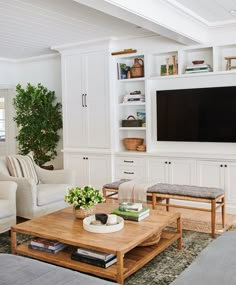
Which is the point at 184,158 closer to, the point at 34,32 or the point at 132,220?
the point at 132,220

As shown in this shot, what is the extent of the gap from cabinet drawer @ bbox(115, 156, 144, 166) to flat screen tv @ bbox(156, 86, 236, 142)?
17.4 inches

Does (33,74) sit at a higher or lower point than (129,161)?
higher

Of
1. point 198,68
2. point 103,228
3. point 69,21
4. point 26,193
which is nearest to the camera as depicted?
point 103,228

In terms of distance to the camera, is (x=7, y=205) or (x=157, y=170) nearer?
(x=7, y=205)

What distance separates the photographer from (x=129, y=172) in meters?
5.93

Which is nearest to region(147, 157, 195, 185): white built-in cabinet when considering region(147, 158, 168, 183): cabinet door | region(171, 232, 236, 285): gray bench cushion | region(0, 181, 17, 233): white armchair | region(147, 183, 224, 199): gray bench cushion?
region(147, 158, 168, 183): cabinet door

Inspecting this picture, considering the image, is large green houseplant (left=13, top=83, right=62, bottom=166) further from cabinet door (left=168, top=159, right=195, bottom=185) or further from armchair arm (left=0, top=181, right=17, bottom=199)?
armchair arm (left=0, top=181, right=17, bottom=199)

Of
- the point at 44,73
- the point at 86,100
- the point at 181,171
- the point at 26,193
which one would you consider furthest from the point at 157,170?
the point at 44,73

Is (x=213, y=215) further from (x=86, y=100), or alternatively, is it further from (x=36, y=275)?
(x=86, y=100)

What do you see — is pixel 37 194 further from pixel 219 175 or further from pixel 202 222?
pixel 219 175

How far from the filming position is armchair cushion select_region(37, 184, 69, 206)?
4518 millimetres

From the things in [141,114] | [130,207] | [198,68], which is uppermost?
[198,68]

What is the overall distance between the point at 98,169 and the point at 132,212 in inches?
111

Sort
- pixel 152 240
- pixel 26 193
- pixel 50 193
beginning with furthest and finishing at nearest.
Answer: pixel 50 193 → pixel 26 193 → pixel 152 240
